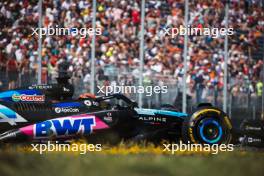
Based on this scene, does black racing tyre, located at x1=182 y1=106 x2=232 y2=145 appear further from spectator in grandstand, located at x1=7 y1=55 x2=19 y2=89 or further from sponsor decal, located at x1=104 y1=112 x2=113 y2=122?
spectator in grandstand, located at x1=7 y1=55 x2=19 y2=89

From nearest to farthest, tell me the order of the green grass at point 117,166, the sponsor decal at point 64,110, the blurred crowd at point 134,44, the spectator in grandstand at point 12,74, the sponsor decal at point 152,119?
the green grass at point 117,166 → the sponsor decal at point 64,110 → the sponsor decal at point 152,119 → the spectator in grandstand at point 12,74 → the blurred crowd at point 134,44

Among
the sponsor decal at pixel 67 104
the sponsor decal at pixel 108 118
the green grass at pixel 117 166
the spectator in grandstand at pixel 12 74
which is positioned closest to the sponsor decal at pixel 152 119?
the sponsor decal at pixel 108 118

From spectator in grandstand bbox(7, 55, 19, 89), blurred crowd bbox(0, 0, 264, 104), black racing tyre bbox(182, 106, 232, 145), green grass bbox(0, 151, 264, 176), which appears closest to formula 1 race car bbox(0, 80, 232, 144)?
black racing tyre bbox(182, 106, 232, 145)

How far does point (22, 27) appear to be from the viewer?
1332 cm

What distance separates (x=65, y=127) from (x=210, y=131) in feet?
7.12

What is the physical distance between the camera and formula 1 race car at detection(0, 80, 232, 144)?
28.4 feet

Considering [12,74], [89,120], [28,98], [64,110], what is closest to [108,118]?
[89,120]

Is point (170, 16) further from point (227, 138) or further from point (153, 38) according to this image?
point (227, 138)

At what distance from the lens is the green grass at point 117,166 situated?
3953mm

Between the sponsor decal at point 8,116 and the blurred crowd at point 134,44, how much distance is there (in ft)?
13.3

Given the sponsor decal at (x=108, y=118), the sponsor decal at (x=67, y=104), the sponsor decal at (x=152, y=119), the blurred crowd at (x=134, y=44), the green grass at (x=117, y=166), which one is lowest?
the sponsor decal at (x=152, y=119)

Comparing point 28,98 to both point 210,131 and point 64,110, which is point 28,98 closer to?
point 64,110

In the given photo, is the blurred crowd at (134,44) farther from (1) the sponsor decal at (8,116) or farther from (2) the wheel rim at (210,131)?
(2) the wheel rim at (210,131)

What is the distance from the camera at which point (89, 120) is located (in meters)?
8.82
